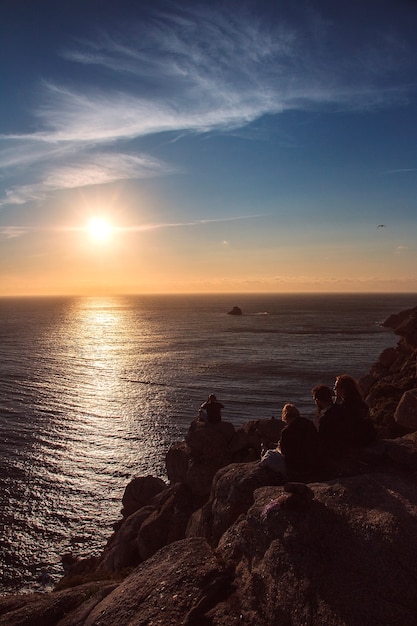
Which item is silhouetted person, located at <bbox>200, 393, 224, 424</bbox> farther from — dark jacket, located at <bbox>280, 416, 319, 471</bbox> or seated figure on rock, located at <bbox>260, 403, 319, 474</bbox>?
dark jacket, located at <bbox>280, 416, 319, 471</bbox>

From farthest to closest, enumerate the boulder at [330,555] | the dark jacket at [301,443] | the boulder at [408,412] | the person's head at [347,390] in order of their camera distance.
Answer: the boulder at [408,412]
the person's head at [347,390]
the dark jacket at [301,443]
the boulder at [330,555]

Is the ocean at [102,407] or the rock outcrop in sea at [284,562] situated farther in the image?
the ocean at [102,407]

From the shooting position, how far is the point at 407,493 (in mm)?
9367

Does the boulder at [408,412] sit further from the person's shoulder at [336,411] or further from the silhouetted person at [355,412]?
the person's shoulder at [336,411]

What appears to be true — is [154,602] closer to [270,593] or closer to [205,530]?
[270,593]

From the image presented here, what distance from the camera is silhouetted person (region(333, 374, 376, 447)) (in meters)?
→ 11.4

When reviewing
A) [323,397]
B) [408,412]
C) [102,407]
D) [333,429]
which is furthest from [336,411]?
[102,407]

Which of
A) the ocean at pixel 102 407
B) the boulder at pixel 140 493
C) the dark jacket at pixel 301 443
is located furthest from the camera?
the ocean at pixel 102 407

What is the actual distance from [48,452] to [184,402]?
17.3 m

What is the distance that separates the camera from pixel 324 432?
447 inches

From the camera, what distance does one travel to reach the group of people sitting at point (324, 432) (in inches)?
430

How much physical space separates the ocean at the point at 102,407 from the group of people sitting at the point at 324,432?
17.1 m

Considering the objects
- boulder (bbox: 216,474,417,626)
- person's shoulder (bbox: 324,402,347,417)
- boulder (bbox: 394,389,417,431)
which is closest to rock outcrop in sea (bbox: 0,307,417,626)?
boulder (bbox: 216,474,417,626)

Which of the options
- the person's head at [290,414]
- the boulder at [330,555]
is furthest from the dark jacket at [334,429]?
the boulder at [330,555]
